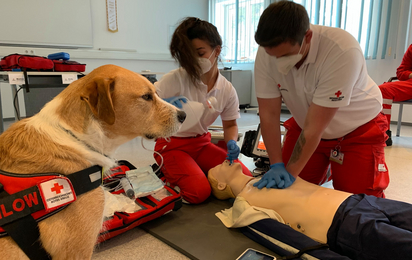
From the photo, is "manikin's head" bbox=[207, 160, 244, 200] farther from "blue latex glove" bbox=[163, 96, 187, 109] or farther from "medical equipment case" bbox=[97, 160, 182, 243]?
"blue latex glove" bbox=[163, 96, 187, 109]

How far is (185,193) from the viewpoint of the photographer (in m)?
1.74

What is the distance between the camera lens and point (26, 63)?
2.58 metres

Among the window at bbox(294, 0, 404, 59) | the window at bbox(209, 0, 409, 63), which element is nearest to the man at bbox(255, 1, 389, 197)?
the window at bbox(209, 0, 409, 63)

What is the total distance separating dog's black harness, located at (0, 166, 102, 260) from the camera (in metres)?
0.72

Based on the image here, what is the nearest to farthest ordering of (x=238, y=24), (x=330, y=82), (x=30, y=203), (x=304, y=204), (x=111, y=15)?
1. (x=30, y=203)
2. (x=304, y=204)
3. (x=330, y=82)
4. (x=111, y=15)
5. (x=238, y=24)

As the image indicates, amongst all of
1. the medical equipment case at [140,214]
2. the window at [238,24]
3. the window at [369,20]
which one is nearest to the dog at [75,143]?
the medical equipment case at [140,214]

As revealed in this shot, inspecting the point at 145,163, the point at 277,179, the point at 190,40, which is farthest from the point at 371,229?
the point at 145,163

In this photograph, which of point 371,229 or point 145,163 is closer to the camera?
point 371,229

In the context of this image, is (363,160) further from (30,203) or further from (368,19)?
(368,19)

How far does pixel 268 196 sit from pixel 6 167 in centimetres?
108

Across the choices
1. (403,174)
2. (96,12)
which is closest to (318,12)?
(403,174)

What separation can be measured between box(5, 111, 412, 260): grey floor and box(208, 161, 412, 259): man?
0.40m

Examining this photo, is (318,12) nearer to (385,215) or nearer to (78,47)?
(78,47)

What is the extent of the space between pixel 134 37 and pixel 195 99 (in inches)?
182
